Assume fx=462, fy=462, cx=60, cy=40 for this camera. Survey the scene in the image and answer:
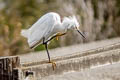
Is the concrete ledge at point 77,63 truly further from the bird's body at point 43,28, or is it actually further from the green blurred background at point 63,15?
the green blurred background at point 63,15

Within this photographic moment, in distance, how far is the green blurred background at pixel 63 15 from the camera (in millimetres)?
12039

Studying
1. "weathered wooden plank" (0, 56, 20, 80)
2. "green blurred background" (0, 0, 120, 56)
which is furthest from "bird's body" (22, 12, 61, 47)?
"green blurred background" (0, 0, 120, 56)

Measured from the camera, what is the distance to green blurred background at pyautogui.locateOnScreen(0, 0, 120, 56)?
1204cm

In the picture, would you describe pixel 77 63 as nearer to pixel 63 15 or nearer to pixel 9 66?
pixel 9 66

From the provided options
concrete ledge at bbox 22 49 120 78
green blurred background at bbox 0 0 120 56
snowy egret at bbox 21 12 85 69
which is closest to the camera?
concrete ledge at bbox 22 49 120 78

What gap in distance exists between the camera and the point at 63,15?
13.7 metres

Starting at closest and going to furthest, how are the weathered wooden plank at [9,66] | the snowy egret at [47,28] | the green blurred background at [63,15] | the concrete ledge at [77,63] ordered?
1. the weathered wooden plank at [9,66]
2. the concrete ledge at [77,63]
3. the snowy egret at [47,28]
4. the green blurred background at [63,15]

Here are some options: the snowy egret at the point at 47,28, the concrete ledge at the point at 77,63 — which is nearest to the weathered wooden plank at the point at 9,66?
the concrete ledge at the point at 77,63

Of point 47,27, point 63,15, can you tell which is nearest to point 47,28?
point 47,27

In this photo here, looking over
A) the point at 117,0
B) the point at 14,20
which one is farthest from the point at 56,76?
the point at 117,0

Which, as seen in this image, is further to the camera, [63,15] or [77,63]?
[63,15]

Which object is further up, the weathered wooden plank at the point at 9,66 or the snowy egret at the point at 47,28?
the snowy egret at the point at 47,28

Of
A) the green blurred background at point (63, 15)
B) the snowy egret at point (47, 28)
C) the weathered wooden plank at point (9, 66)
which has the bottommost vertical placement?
the weathered wooden plank at point (9, 66)

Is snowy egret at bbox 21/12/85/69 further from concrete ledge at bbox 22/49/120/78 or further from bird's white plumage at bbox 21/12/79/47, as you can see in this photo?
concrete ledge at bbox 22/49/120/78
